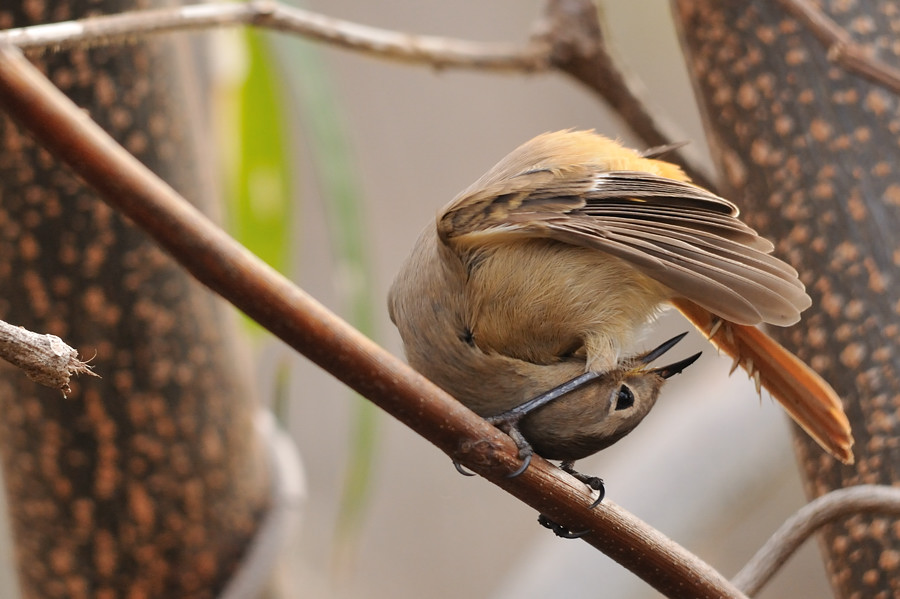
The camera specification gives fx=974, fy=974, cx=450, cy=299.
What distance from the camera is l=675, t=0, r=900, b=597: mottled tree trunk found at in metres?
0.84

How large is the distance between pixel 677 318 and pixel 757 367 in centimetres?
162

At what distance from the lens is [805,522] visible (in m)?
0.70

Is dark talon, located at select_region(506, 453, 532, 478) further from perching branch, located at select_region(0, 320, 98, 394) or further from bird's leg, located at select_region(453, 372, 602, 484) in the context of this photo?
perching branch, located at select_region(0, 320, 98, 394)

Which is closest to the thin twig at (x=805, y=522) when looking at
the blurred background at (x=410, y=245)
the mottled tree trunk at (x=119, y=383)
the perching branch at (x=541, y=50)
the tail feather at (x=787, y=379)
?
the tail feather at (x=787, y=379)

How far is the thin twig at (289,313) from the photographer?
0.43 m

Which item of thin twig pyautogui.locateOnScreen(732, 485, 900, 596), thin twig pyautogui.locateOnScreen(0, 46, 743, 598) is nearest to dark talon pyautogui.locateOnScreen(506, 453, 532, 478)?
thin twig pyautogui.locateOnScreen(0, 46, 743, 598)

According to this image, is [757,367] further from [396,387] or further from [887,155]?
[396,387]

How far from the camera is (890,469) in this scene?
84cm

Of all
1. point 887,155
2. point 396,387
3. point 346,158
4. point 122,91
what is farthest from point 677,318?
point 396,387

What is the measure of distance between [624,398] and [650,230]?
0.11 meters

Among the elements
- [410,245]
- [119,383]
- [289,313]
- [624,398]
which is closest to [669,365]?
[624,398]

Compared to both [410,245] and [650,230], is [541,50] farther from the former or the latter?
[410,245]

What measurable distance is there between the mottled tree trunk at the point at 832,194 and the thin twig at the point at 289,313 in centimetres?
36

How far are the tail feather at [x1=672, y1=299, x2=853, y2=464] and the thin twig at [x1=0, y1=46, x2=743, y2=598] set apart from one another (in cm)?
24
